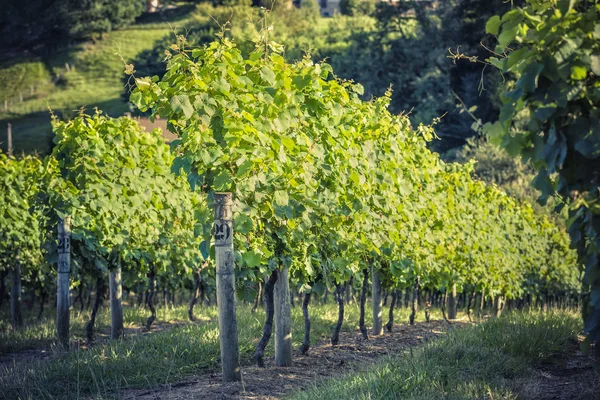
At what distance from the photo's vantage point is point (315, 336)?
387 inches

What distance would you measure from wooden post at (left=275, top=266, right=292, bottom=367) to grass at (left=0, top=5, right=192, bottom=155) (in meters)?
39.7

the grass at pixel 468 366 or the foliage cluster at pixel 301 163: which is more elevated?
the foliage cluster at pixel 301 163

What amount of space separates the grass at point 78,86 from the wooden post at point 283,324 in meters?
39.7

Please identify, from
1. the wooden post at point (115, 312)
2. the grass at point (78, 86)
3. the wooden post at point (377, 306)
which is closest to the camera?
the wooden post at point (115, 312)

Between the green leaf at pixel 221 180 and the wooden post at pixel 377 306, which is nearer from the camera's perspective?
the green leaf at pixel 221 180

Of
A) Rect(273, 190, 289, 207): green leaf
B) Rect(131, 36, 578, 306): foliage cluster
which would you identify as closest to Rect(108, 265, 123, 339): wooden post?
Rect(131, 36, 578, 306): foliage cluster

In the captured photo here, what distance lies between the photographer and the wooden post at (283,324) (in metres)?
7.40

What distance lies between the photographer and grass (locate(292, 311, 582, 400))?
17.0ft

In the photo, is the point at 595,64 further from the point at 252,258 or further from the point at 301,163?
the point at 252,258

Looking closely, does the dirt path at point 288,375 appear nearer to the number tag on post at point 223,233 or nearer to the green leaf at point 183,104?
the number tag on post at point 223,233

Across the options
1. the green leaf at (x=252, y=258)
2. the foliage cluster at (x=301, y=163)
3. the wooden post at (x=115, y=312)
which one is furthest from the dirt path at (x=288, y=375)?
the wooden post at (x=115, y=312)

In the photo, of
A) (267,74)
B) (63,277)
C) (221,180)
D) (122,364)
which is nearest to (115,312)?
(63,277)

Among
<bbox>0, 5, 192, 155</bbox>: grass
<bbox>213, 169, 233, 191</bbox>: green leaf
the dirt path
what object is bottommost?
the dirt path

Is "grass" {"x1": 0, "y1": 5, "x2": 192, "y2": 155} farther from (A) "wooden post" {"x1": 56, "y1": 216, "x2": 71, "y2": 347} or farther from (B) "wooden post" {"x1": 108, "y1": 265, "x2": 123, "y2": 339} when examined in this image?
(A) "wooden post" {"x1": 56, "y1": 216, "x2": 71, "y2": 347}
